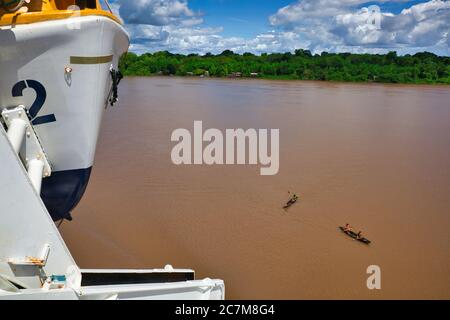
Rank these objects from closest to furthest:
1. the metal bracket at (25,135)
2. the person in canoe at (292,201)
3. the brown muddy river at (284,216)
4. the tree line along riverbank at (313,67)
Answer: the metal bracket at (25,135), the brown muddy river at (284,216), the person in canoe at (292,201), the tree line along riverbank at (313,67)

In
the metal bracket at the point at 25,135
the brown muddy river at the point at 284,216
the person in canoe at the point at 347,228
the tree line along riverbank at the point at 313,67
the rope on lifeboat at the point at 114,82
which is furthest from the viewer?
the tree line along riverbank at the point at 313,67

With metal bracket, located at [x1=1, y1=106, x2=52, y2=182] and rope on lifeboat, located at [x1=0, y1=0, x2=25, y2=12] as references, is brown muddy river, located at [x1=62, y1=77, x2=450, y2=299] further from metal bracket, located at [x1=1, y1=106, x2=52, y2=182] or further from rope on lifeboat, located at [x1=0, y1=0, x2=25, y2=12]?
rope on lifeboat, located at [x1=0, y1=0, x2=25, y2=12]

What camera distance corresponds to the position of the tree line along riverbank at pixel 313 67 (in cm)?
4769

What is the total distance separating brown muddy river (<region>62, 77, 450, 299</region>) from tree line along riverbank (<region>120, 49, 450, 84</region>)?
3458 cm

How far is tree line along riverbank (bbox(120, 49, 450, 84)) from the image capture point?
4769 centimetres

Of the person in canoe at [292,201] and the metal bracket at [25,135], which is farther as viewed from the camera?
the person in canoe at [292,201]

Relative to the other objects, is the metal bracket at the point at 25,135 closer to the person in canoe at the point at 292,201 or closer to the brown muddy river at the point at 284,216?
the brown muddy river at the point at 284,216

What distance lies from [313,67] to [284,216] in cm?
4608

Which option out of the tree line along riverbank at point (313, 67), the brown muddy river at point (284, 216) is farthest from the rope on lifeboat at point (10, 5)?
the tree line along riverbank at point (313, 67)

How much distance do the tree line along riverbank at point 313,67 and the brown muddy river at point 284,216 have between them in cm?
3458

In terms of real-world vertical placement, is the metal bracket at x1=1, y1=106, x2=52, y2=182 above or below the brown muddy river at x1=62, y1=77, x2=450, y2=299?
above

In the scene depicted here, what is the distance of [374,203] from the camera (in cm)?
962

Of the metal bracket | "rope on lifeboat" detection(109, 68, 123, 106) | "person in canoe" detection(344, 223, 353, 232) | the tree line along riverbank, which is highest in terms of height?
the tree line along riverbank

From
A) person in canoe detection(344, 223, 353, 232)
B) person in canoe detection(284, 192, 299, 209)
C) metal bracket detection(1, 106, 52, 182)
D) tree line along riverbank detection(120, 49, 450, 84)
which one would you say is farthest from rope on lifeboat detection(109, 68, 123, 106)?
tree line along riverbank detection(120, 49, 450, 84)
